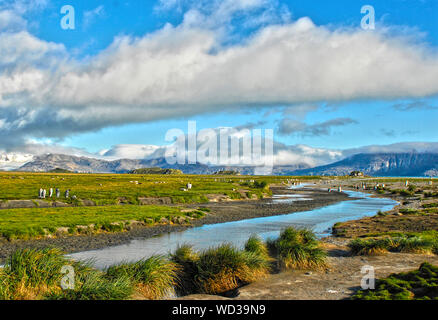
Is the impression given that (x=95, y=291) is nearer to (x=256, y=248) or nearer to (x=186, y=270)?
(x=186, y=270)

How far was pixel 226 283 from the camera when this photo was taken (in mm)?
16750

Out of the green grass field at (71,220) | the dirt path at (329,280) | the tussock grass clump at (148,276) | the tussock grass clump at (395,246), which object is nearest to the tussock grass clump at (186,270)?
the tussock grass clump at (148,276)

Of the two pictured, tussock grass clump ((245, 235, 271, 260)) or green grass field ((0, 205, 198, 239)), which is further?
green grass field ((0, 205, 198, 239))

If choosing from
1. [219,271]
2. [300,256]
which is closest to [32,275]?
[219,271]

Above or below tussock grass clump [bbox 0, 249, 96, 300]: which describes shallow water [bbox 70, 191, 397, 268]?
below

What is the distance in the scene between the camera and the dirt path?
14.2 m

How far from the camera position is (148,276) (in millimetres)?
15273

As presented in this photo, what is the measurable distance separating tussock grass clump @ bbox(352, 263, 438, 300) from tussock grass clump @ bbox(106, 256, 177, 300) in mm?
8093

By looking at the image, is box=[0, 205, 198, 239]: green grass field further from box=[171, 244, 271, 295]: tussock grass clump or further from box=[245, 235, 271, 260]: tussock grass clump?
box=[171, 244, 271, 295]: tussock grass clump

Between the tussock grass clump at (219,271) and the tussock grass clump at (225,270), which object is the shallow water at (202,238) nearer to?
the tussock grass clump at (219,271)

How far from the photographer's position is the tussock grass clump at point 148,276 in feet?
48.3

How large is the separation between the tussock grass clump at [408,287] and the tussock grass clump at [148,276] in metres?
8.09

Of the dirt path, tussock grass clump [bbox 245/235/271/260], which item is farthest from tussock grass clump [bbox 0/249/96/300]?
tussock grass clump [bbox 245/235/271/260]

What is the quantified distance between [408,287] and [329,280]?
362 cm
